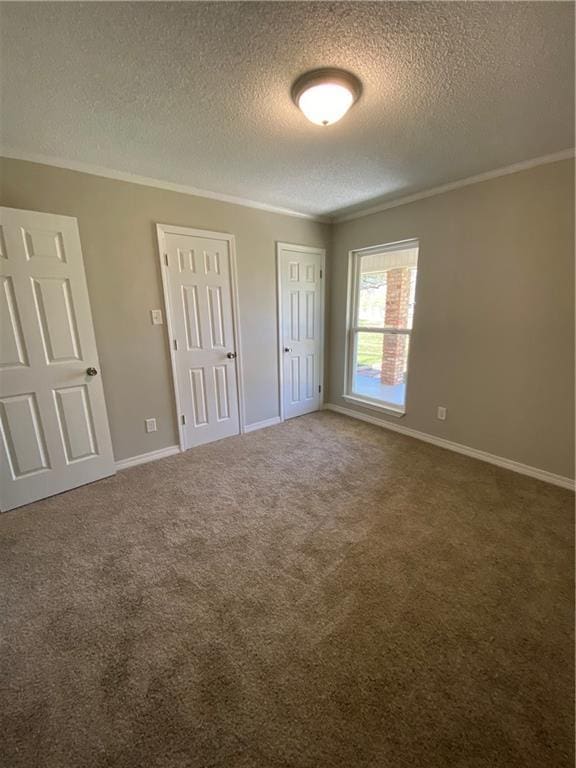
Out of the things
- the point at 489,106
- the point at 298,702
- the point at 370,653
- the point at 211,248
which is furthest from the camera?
the point at 211,248

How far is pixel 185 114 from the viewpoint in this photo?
5.66 feet

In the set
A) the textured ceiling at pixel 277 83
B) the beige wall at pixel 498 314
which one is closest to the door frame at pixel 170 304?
the textured ceiling at pixel 277 83

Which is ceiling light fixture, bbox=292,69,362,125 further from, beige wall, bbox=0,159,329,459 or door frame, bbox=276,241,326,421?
door frame, bbox=276,241,326,421

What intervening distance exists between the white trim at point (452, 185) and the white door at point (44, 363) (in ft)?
9.09

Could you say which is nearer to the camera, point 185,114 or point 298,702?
point 298,702

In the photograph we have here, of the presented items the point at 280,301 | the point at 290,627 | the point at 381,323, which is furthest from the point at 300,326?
the point at 290,627

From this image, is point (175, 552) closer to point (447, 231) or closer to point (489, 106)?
point (489, 106)

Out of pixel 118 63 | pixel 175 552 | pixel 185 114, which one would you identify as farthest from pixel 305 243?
pixel 175 552

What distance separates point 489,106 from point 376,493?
2.47m

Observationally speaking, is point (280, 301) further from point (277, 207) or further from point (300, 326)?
point (277, 207)

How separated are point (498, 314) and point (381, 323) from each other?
1237mm

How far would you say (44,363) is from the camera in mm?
2268

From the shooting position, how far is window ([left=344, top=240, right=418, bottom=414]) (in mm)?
3376

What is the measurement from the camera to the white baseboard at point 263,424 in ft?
11.9
